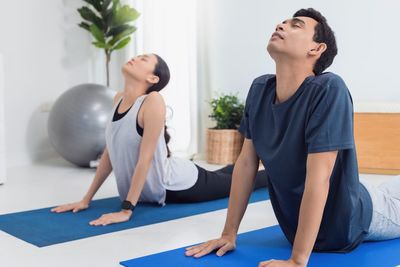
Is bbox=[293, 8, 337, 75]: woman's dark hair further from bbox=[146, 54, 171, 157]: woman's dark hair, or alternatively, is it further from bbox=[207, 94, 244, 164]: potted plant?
bbox=[207, 94, 244, 164]: potted plant

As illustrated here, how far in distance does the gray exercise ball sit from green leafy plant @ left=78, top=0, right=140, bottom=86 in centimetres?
65

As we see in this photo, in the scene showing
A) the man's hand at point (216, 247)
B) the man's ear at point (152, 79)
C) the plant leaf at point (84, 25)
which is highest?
the plant leaf at point (84, 25)

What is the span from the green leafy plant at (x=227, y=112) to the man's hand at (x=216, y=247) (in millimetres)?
2566

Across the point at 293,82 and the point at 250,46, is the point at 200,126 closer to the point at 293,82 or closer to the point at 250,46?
the point at 250,46

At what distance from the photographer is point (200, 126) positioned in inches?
197

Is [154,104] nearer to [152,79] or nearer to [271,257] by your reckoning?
[152,79]

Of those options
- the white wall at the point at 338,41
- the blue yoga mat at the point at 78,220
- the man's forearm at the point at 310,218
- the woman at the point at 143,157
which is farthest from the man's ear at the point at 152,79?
the white wall at the point at 338,41

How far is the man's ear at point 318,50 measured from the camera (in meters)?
1.87

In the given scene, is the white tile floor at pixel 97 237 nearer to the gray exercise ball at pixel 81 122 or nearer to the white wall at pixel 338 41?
the gray exercise ball at pixel 81 122

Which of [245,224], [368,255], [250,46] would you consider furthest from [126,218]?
[250,46]

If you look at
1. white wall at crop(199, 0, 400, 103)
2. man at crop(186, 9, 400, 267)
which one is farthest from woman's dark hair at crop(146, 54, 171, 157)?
white wall at crop(199, 0, 400, 103)

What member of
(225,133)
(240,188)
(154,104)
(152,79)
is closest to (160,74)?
(152,79)

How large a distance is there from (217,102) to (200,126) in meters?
0.41

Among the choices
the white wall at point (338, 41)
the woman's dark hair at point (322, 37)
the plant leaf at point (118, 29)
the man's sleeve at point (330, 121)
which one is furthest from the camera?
the plant leaf at point (118, 29)
